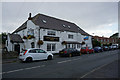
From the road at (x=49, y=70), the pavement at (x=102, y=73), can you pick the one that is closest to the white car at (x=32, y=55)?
the road at (x=49, y=70)

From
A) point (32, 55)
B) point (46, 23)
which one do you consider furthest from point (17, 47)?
point (32, 55)

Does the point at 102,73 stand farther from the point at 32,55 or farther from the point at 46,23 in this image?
the point at 46,23

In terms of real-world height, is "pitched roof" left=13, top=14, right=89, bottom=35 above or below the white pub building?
above

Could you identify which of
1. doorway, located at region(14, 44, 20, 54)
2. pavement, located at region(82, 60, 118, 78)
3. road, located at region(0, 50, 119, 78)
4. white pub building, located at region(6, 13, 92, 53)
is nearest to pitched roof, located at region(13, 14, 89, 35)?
white pub building, located at region(6, 13, 92, 53)

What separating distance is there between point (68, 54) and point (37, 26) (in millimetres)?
8286

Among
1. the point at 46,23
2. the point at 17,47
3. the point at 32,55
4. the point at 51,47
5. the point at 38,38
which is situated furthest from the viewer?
the point at 46,23

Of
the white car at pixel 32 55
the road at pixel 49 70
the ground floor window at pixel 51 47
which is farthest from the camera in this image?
the ground floor window at pixel 51 47

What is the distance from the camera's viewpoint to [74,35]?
26.5 meters

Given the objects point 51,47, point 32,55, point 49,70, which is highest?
point 51,47

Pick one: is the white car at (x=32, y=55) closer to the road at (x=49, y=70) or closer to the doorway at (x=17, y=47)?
the road at (x=49, y=70)

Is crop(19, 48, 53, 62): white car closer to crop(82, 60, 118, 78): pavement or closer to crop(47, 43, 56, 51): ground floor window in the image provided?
crop(82, 60, 118, 78): pavement

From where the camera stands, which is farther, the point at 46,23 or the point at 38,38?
the point at 46,23

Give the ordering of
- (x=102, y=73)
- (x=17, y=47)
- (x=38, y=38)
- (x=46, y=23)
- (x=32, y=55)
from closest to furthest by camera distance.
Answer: (x=102, y=73) < (x=32, y=55) < (x=38, y=38) < (x=17, y=47) < (x=46, y=23)

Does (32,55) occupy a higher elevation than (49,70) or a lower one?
higher
